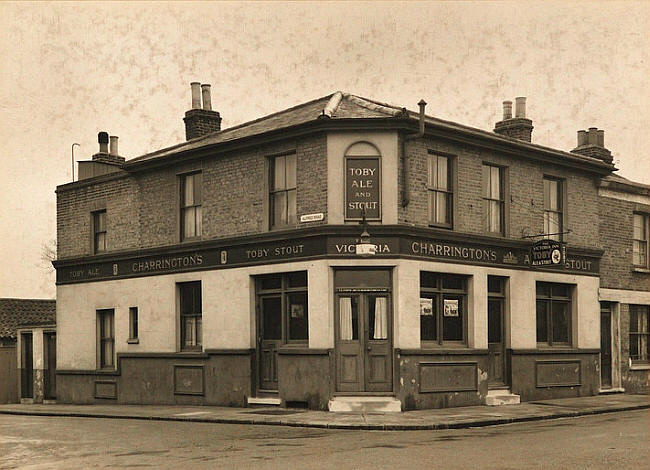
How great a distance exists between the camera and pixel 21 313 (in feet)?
130

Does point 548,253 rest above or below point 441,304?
above

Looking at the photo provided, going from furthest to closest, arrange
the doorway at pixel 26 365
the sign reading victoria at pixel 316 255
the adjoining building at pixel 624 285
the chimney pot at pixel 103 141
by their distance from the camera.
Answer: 1. the doorway at pixel 26 365
2. the chimney pot at pixel 103 141
3. the adjoining building at pixel 624 285
4. the sign reading victoria at pixel 316 255

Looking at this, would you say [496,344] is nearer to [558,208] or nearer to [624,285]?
[558,208]

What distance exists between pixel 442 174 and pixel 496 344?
15.2 feet

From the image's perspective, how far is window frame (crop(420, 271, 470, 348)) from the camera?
72.7 feet

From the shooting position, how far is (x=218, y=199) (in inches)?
955

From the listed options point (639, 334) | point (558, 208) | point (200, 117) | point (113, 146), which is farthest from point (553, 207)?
point (113, 146)

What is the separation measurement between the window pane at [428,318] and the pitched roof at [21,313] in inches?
790

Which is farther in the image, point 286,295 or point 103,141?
point 103,141

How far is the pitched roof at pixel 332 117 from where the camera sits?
71.3 ft

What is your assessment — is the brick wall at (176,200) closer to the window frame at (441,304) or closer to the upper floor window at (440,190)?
the upper floor window at (440,190)

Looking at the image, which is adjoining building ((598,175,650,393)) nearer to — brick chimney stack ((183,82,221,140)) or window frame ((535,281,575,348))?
window frame ((535,281,575,348))

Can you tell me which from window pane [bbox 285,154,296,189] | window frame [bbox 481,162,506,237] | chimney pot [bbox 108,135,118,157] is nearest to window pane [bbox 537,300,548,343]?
window frame [bbox 481,162,506,237]

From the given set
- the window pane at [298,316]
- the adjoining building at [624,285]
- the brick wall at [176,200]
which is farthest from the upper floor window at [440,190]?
the adjoining building at [624,285]
